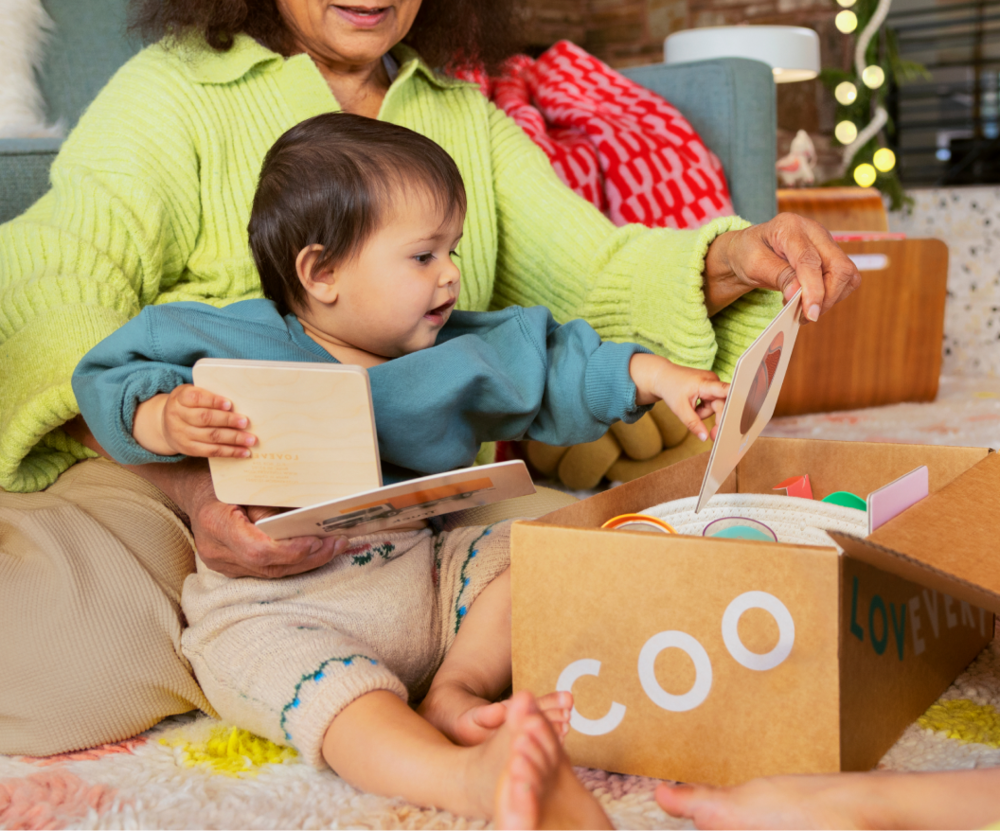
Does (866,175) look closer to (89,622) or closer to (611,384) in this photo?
(611,384)

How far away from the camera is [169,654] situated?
0.84 metres

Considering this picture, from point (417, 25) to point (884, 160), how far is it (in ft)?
7.44

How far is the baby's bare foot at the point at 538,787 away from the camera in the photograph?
0.50 m

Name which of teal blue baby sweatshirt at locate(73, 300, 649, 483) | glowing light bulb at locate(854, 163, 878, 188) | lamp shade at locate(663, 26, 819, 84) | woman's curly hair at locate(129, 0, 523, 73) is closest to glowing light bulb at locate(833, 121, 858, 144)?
glowing light bulb at locate(854, 163, 878, 188)

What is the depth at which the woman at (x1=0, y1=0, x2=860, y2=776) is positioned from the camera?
808mm

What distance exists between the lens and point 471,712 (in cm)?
69

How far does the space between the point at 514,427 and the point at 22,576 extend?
1.51 ft

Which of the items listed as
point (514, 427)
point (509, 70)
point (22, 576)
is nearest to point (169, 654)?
point (22, 576)

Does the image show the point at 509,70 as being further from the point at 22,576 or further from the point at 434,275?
the point at 22,576

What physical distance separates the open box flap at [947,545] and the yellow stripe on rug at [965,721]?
0.51 feet

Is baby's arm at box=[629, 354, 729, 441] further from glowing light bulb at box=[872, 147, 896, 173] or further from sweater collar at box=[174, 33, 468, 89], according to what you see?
glowing light bulb at box=[872, 147, 896, 173]

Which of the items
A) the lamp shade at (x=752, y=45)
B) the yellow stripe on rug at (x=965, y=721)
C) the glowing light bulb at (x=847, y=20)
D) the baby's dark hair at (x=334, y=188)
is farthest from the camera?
the glowing light bulb at (x=847, y=20)

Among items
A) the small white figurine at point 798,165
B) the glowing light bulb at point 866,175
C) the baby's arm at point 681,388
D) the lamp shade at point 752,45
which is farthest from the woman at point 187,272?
the glowing light bulb at point 866,175

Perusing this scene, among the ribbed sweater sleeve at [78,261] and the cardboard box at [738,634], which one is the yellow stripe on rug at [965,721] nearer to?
the cardboard box at [738,634]
